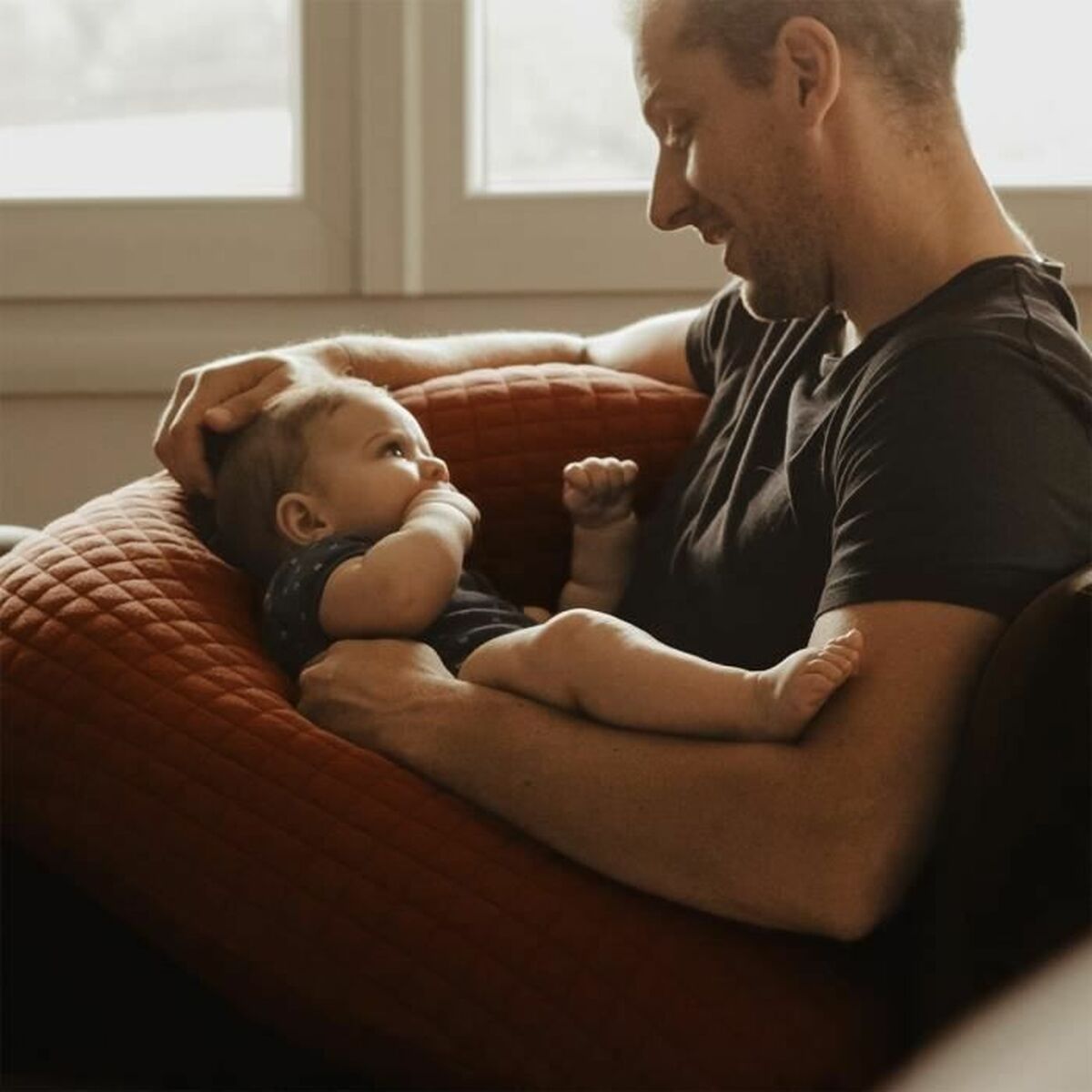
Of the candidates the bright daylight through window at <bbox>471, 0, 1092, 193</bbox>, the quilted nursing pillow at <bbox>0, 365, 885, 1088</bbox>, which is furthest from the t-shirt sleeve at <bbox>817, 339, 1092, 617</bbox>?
the bright daylight through window at <bbox>471, 0, 1092, 193</bbox>

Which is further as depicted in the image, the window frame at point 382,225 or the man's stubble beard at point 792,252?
the window frame at point 382,225

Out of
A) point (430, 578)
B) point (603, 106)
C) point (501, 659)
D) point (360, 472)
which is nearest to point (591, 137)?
point (603, 106)

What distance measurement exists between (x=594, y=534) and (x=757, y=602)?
0.29 metres

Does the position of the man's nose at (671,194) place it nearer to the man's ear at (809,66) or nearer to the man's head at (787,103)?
the man's head at (787,103)

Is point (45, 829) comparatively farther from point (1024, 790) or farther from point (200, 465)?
point (1024, 790)

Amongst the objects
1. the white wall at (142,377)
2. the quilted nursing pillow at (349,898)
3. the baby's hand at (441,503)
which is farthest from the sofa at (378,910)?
the white wall at (142,377)

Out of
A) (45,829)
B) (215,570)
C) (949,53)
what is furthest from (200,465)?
(949,53)

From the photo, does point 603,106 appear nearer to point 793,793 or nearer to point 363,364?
point 363,364

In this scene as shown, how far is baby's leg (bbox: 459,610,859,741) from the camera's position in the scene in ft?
3.28

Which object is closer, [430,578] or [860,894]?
[860,894]

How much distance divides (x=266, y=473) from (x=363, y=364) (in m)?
0.27

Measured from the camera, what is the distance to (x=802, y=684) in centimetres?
99

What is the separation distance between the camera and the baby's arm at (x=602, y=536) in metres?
1.51

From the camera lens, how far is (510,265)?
2299mm
